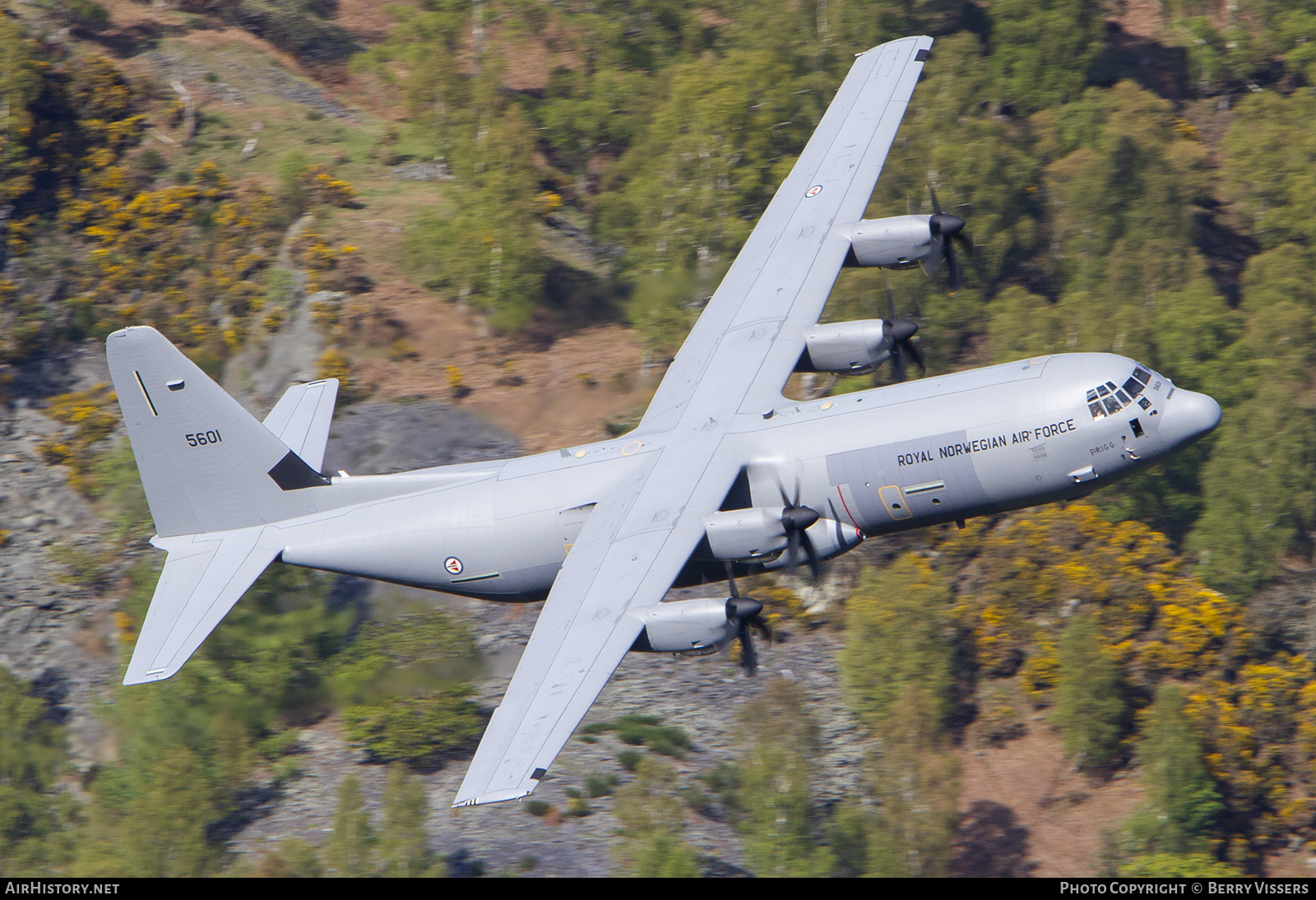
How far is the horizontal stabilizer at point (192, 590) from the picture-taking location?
29938 mm

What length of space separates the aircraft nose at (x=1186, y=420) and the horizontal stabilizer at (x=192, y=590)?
21.5 metres

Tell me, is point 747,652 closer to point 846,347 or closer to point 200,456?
point 846,347

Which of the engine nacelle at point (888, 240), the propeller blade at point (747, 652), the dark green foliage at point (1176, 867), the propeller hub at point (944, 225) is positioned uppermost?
the propeller hub at point (944, 225)

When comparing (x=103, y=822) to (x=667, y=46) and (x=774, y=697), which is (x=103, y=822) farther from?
(x=667, y=46)

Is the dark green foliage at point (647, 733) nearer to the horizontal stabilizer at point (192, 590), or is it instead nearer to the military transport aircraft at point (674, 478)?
the military transport aircraft at point (674, 478)

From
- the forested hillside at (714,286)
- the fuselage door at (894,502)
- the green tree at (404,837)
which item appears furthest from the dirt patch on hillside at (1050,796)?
the green tree at (404,837)

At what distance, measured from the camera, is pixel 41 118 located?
188ft

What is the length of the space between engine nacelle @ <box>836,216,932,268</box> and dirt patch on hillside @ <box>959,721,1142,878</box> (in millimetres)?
16082

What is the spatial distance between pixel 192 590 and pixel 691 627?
1256 cm

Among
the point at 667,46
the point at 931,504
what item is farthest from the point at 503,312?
the point at 931,504

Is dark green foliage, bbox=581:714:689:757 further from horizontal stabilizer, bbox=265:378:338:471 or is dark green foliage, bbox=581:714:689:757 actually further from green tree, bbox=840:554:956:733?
horizontal stabilizer, bbox=265:378:338:471

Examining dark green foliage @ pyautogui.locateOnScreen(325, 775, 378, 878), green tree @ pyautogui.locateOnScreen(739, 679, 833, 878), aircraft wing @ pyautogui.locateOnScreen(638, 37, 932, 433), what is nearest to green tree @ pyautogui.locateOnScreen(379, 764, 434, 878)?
dark green foliage @ pyautogui.locateOnScreen(325, 775, 378, 878)

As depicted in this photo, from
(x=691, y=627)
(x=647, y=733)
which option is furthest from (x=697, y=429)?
(x=647, y=733)

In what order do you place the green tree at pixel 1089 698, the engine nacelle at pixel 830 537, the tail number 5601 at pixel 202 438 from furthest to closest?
1. the green tree at pixel 1089 698
2. the tail number 5601 at pixel 202 438
3. the engine nacelle at pixel 830 537
